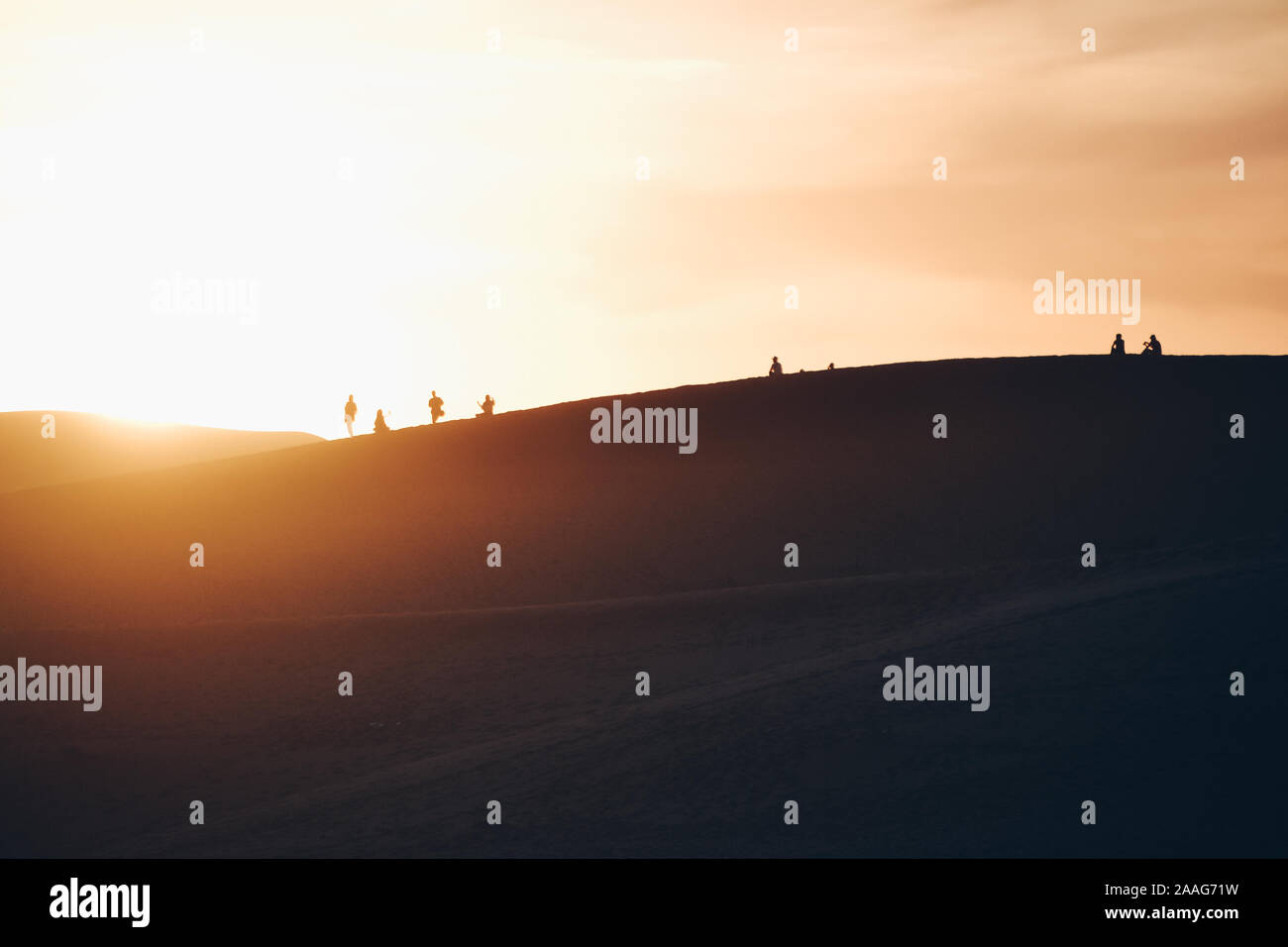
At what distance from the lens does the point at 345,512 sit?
40.0 meters

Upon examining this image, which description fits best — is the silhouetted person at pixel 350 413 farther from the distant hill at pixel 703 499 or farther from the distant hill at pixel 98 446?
the distant hill at pixel 98 446

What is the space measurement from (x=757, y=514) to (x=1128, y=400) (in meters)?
14.3

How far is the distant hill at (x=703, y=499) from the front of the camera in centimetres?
3341

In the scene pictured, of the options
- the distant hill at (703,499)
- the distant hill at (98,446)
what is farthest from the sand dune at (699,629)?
the distant hill at (98,446)

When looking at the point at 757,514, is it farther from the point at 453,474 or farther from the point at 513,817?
the point at 513,817

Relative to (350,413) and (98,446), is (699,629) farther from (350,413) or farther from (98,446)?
(98,446)

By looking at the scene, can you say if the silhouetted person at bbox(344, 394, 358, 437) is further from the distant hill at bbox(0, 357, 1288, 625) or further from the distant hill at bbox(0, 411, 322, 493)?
the distant hill at bbox(0, 411, 322, 493)

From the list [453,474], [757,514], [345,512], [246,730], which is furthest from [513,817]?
[453,474]

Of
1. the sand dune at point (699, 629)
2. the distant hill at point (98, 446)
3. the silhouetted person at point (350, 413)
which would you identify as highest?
the distant hill at point (98, 446)

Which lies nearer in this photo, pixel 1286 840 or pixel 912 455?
pixel 1286 840

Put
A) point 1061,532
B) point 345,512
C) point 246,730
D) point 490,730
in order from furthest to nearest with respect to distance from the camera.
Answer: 1. point 345,512
2. point 1061,532
3. point 246,730
4. point 490,730

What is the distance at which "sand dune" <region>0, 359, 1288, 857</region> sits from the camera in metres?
16.8

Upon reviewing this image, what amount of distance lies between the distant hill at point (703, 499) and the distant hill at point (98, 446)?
69.1 metres

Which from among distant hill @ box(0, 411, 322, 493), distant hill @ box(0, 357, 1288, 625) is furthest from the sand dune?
distant hill @ box(0, 411, 322, 493)
